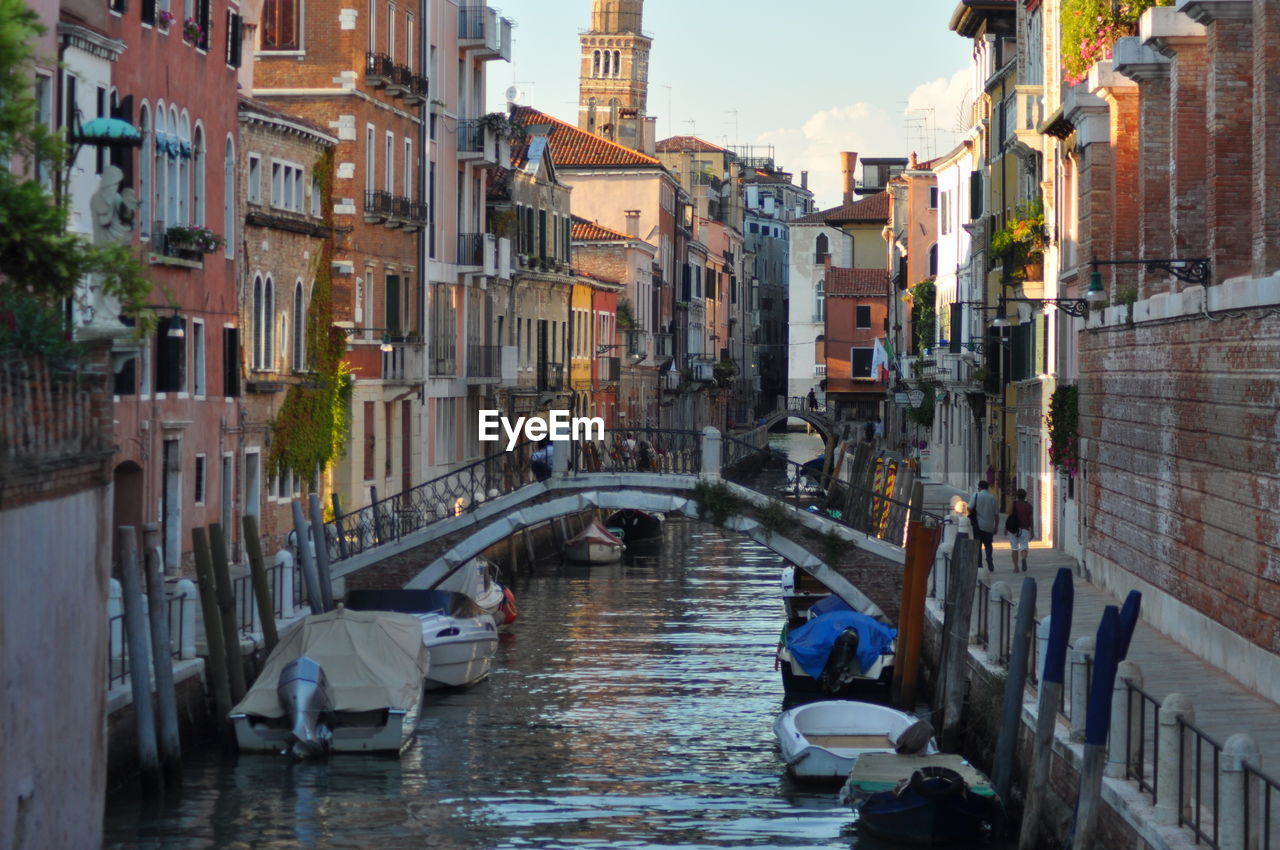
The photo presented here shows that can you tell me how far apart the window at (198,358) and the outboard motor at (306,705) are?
8.30 metres

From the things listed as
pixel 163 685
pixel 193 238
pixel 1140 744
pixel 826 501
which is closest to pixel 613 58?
pixel 826 501

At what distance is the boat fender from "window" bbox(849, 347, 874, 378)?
65350mm

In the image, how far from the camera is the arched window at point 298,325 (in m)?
31.5

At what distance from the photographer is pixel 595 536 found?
41.3 m

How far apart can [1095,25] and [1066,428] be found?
17.6 ft

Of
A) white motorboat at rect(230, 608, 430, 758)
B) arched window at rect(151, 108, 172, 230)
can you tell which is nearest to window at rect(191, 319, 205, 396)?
arched window at rect(151, 108, 172, 230)

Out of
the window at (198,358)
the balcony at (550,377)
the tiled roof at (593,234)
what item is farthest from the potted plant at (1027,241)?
the tiled roof at (593,234)

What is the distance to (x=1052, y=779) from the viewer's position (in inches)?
560

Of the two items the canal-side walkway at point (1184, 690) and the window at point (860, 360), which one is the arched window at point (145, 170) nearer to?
the canal-side walkway at point (1184, 690)

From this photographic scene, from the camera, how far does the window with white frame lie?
29.5 meters

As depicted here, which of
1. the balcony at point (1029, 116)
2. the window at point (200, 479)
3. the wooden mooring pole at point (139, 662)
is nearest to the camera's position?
the wooden mooring pole at point (139, 662)

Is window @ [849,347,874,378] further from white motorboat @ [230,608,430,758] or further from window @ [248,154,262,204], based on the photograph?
white motorboat @ [230,608,430,758]

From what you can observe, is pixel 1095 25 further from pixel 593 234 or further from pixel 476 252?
pixel 593 234

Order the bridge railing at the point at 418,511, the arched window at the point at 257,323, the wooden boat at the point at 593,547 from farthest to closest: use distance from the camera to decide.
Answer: the wooden boat at the point at 593,547 → the arched window at the point at 257,323 → the bridge railing at the point at 418,511
